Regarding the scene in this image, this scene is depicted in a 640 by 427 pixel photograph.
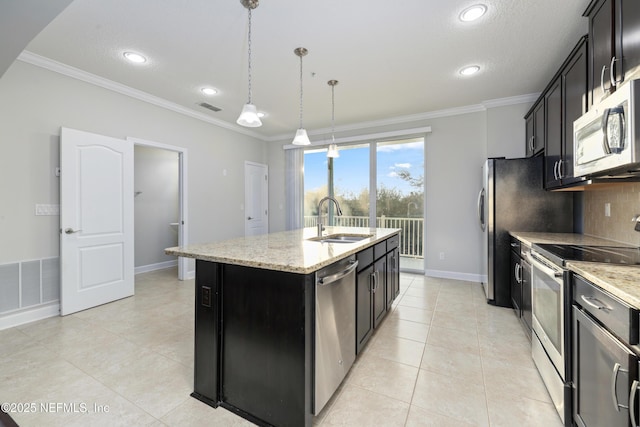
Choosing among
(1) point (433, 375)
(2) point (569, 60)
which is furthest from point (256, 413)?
(2) point (569, 60)

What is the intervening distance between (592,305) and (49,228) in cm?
450

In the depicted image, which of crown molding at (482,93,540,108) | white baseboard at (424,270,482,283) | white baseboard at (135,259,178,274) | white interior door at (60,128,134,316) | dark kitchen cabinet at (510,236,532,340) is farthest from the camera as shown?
white baseboard at (135,259,178,274)

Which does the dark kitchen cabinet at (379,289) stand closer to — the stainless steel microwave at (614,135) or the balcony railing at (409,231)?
the stainless steel microwave at (614,135)

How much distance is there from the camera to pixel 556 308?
1.64 meters

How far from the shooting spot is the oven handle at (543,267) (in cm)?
162

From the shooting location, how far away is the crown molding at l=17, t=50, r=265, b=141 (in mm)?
2805

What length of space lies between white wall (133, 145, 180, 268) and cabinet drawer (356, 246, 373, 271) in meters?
3.83

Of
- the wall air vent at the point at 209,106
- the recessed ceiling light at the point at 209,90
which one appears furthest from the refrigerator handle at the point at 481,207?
the wall air vent at the point at 209,106

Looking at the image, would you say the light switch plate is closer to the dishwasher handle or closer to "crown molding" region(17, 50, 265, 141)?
"crown molding" region(17, 50, 265, 141)

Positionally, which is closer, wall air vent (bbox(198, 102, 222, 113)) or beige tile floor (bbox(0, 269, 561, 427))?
beige tile floor (bbox(0, 269, 561, 427))

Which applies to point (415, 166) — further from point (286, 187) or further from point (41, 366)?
point (41, 366)

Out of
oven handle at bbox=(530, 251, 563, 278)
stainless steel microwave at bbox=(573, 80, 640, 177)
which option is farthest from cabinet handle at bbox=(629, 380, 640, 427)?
stainless steel microwave at bbox=(573, 80, 640, 177)

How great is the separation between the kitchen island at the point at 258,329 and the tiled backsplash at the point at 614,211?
2.09 m

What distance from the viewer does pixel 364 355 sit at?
7.32 feet
